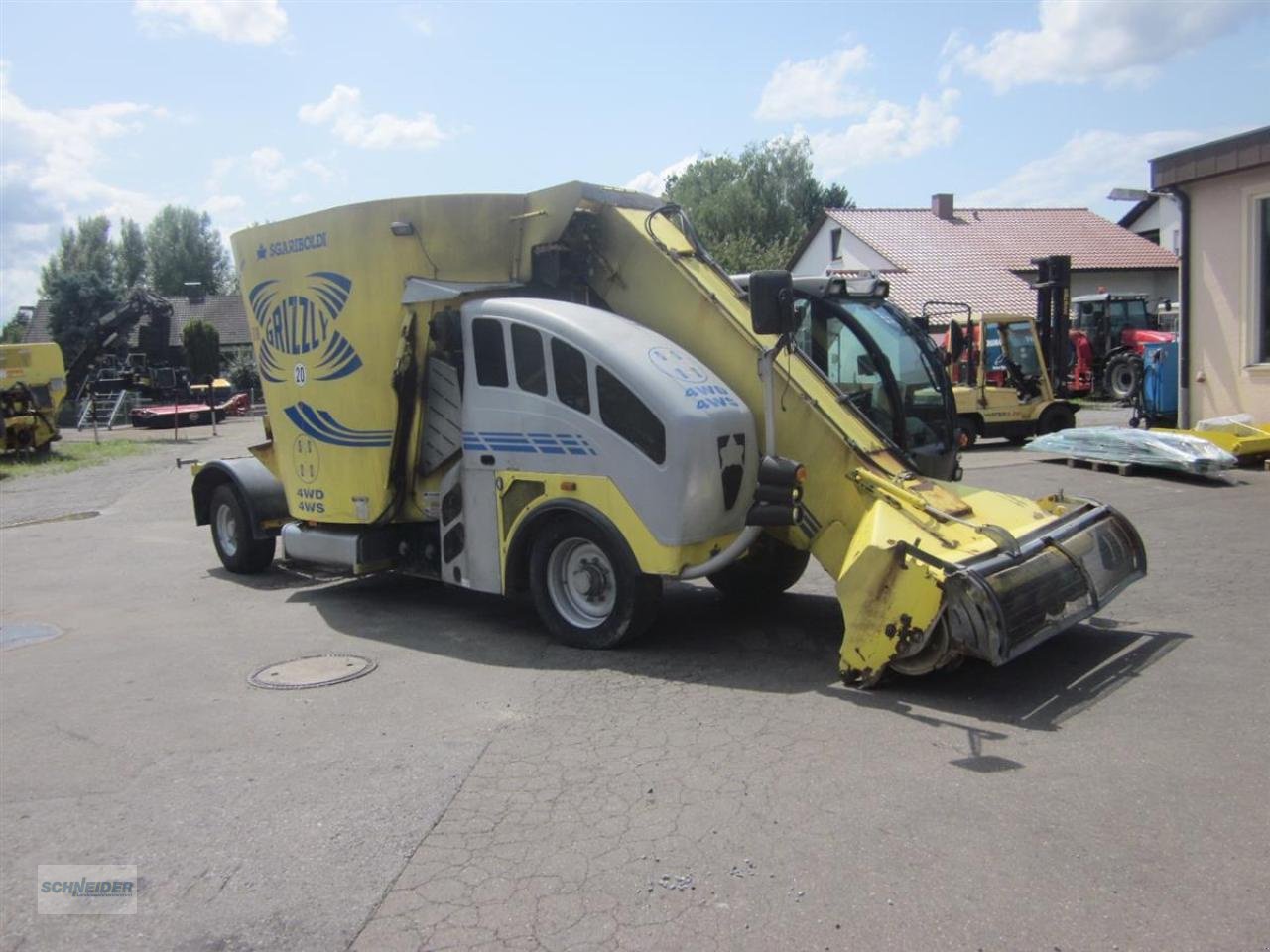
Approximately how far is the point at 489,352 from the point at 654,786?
3784 millimetres

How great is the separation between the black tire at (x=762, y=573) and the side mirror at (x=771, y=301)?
2144mm

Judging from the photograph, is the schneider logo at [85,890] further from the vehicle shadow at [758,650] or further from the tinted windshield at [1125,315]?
the tinted windshield at [1125,315]

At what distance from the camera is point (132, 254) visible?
8300cm

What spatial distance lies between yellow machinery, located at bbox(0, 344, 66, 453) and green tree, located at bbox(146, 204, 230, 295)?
194 ft

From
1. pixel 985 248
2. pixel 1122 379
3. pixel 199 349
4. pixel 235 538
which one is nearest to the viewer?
pixel 235 538

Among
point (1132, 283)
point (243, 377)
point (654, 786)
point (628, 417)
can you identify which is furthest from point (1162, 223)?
point (654, 786)

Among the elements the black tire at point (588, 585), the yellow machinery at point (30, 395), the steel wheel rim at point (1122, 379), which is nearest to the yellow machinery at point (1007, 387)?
the steel wheel rim at point (1122, 379)

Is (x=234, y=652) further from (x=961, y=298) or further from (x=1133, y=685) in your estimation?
(x=961, y=298)

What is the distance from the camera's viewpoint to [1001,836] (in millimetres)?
4273

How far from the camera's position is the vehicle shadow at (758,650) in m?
5.98

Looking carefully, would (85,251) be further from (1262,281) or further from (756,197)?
(1262,281)

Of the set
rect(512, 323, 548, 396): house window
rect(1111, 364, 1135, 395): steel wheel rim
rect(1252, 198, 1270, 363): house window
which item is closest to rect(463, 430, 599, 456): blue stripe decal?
rect(512, 323, 548, 396): house window

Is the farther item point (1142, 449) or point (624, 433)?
point (1142, 449)

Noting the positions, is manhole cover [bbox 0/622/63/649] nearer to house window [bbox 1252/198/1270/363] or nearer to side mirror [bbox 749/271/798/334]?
side mirror [bbox 749/271/798/334]
